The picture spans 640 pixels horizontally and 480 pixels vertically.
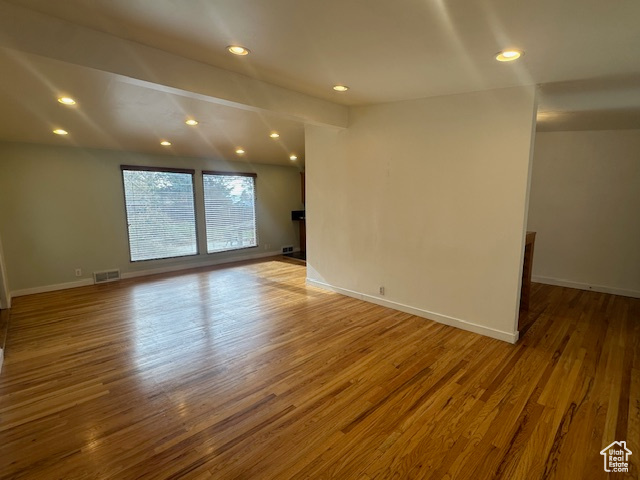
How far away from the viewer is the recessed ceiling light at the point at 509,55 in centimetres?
224

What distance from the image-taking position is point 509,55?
2.29m

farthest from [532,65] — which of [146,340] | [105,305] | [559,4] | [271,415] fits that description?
[105,305]

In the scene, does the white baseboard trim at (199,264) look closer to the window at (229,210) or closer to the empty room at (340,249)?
the empty room at (340,249)

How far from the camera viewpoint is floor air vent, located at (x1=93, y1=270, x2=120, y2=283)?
5672 millimetres

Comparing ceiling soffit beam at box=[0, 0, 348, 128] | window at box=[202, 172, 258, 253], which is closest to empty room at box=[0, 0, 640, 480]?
ceiling soffit beam at box=[0, 0, 348, 128]

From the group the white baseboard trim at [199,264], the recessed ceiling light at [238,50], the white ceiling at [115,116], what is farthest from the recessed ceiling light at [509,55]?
the white baseboard trim at [199,264]

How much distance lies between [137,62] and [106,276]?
4.80 metres

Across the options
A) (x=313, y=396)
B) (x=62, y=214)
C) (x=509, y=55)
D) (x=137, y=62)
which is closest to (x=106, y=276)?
(x=62, y=214)

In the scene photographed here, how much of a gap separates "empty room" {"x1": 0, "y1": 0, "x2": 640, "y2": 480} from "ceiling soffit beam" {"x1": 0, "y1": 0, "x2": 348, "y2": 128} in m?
0.01

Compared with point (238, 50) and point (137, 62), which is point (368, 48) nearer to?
point (238, 50)

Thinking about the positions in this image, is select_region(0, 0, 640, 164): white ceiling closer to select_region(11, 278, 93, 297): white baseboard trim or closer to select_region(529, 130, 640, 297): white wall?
select_region(529, 130, 640, 297): white wall

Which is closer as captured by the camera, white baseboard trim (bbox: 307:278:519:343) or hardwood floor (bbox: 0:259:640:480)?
hardwood floor (bbox: 0:259:640:480)

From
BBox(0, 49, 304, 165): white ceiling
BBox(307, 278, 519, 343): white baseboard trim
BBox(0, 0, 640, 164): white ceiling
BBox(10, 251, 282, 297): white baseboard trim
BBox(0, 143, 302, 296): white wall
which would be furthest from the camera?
BBox(10, 251, 282, 297): white baseboard trim

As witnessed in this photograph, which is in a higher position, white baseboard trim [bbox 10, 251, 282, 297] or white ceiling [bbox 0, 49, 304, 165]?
white ceiling [bbox 0, 49, 304, 165]
